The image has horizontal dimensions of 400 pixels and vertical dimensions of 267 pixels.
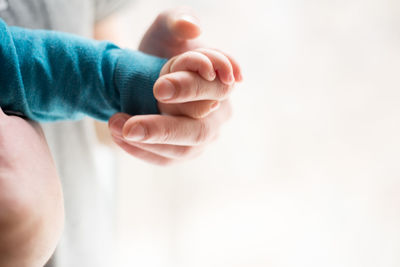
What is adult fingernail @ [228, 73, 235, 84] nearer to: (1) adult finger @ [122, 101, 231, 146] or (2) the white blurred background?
(1) adult finger @ [122, 101, 231, 146]

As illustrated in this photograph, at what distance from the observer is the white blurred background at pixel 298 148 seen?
2.17 ft

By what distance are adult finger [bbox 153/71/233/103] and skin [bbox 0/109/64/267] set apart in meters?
0.11

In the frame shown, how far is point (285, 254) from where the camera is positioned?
0.77m

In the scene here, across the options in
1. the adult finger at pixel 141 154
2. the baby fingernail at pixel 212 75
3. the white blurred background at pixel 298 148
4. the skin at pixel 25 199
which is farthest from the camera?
the white blurred background at pixel 298 148

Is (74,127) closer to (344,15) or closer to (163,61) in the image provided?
(163,61)

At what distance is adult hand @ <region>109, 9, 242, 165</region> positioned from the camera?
35cm

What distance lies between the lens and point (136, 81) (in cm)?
39

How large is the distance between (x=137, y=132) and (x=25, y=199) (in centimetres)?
13

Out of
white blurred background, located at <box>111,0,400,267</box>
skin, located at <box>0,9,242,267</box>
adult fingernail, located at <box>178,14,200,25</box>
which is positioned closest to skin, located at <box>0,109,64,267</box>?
skin, located at <box>0,9,242,267</box>

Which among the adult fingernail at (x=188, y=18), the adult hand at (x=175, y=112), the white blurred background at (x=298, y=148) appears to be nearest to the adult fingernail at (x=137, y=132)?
the adult hand at (x=175, y=112)

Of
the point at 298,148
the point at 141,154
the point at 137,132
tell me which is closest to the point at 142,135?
the point at 137,132

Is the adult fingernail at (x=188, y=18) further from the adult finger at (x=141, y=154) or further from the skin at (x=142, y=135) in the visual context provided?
the adult finger at (x=141, y=154)

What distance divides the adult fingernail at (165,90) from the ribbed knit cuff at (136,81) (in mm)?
59

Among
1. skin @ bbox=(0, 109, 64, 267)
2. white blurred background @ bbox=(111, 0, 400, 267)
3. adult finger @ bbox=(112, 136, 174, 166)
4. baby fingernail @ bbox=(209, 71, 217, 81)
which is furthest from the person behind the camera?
white blurred background @ bbox=(111, 0, 400, 267)
